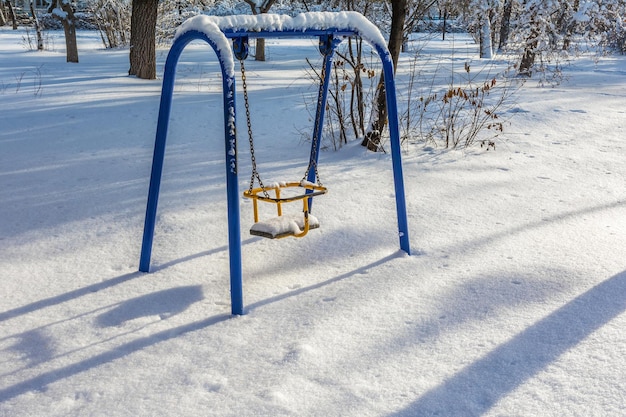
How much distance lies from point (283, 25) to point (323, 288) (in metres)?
1.29

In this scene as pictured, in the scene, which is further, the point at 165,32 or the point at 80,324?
the point at 165,32

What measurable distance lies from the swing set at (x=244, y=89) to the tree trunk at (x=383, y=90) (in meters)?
2.07

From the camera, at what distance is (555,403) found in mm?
1984

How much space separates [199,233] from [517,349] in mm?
2052

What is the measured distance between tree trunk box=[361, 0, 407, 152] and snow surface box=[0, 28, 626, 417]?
0.65 feet

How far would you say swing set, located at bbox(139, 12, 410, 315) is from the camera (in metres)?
2.49

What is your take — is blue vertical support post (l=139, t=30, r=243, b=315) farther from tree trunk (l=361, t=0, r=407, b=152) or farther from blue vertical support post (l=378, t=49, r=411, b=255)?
tree trunk (l=361, t=0, r=407, b=152)

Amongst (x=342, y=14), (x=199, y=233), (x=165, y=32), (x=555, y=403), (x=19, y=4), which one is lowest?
(x=555, y=403)

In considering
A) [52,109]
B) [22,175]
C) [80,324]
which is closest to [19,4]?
[52,109]

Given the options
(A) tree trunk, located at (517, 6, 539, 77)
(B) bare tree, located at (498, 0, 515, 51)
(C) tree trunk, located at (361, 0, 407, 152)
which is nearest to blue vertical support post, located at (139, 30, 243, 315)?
(C) tree trunk, located at (361, 0, 407, 152)

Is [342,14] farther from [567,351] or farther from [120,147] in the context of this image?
[120,147]

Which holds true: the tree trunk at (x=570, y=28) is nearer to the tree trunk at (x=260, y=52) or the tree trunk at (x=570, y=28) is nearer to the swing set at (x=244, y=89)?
the tree trunk at (x=260, y=52)

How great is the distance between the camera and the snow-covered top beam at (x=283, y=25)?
2.52m

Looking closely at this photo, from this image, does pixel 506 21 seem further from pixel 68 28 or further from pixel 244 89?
pixel 244 89
